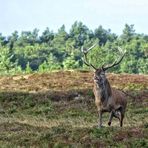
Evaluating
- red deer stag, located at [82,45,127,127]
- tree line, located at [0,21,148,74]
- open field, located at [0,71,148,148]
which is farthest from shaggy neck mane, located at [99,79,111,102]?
tree line, located at [0,21,148,74]

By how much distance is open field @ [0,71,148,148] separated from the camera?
669 inches

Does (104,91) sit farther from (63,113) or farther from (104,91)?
(63,113)

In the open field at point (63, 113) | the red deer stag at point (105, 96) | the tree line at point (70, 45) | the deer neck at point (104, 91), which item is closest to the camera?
the open field at point (63, 113)

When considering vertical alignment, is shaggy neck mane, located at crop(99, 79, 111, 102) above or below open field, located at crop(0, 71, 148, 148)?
above

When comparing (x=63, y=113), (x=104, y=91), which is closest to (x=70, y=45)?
(x=63, y=113)

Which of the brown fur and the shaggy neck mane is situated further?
the shaggy neck mane

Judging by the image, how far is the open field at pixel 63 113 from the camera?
17.0 metres

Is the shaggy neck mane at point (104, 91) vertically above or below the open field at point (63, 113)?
above

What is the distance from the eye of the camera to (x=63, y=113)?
30.6 meters

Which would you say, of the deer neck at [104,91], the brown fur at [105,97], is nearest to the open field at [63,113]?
the brown fur at [105,97]

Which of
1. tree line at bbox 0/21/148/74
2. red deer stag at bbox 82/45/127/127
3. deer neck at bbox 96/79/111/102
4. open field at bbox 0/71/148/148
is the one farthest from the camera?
tree line at bbox 0/21/148/74

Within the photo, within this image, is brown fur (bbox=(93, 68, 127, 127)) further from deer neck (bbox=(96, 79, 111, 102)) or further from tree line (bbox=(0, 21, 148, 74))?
tree line (bbox=(0, 21, 148, 74))

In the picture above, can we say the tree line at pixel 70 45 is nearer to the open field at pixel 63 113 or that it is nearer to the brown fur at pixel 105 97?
the open field at pixel 63 113

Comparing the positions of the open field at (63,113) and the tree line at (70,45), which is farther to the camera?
the tree line at (70,45)
